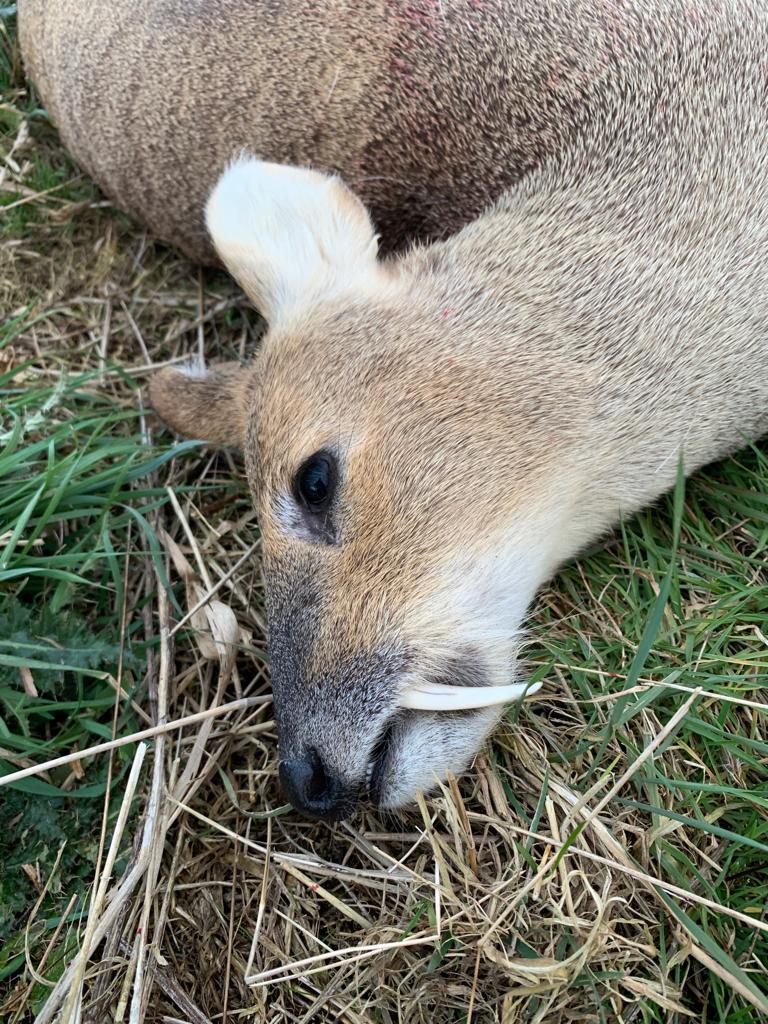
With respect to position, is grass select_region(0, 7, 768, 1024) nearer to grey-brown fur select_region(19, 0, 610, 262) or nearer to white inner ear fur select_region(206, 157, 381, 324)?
white inner ear fur select_region(206, 157, 381, 324)

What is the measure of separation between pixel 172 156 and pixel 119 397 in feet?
3.48

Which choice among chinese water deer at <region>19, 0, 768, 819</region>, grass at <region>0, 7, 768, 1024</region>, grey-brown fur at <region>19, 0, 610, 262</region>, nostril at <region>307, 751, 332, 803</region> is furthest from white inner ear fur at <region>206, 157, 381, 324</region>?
nostril at <region>307, 751, 332, 803</region>

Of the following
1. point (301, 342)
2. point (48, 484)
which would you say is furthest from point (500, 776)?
point (48, 484)

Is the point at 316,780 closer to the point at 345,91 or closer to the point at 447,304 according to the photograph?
the point at 447,304

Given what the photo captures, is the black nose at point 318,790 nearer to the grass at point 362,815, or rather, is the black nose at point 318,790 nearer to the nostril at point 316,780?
the nostril at point 316,780

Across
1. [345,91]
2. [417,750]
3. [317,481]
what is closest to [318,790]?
[417,750]

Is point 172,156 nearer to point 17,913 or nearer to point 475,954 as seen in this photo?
point 17,913

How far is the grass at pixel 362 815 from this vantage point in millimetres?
2396

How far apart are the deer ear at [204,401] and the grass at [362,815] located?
9.1 inches

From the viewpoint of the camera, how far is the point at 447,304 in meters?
2.68

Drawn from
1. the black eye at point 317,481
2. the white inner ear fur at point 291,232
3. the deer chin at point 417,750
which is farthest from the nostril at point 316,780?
the white inner ear fur at point 291,232

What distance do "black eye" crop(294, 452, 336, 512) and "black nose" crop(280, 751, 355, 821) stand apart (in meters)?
0.71

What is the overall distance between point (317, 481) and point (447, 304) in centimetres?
71

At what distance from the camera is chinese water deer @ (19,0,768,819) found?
7.79 feet
